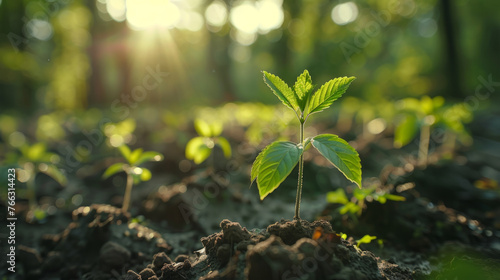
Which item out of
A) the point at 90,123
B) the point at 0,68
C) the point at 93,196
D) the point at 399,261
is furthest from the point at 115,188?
the point at 0,68

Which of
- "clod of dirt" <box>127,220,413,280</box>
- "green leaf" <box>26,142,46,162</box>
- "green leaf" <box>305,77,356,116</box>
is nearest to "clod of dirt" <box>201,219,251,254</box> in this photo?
"clod of dirt" <box>127,220,413,280</box>

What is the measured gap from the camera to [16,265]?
2475mm

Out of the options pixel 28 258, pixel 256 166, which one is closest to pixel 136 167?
pixel 28 258

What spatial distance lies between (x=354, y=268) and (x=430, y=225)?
148 cm

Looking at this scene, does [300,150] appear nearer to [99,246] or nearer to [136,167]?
[136,167]

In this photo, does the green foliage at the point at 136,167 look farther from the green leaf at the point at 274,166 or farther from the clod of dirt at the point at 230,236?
the green leaf at the point at 274,166

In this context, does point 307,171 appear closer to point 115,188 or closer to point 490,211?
point 490,211

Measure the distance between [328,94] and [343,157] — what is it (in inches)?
15.0

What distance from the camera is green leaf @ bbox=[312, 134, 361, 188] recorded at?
59.2 inches

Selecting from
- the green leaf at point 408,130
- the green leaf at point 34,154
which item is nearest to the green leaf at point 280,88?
the green leaf at point 408,130

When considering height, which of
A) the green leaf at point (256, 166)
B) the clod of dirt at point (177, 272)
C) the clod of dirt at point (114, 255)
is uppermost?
the green leaf at point (256, 166)

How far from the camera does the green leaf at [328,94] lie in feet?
5.57

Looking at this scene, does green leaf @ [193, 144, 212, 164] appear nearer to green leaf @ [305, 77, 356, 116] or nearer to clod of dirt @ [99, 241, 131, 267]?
clod of dirt @ [99, 241, 131, 267]

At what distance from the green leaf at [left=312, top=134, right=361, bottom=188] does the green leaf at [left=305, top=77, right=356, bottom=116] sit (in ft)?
0.82
